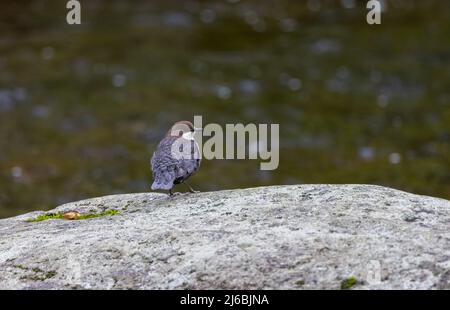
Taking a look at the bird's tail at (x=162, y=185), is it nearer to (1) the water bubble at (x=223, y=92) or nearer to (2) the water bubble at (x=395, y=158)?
(2) the water bubble at (x=395, y=158)

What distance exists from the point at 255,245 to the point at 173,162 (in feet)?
7.37

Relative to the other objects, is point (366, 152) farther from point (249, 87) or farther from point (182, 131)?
point (182, 131)

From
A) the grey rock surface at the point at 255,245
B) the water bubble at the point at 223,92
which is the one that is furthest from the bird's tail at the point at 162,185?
the water bubble at the point at 223,92

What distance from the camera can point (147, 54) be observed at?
75.7 feet

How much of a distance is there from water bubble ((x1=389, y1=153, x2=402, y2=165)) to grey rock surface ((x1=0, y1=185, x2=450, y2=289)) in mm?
9664

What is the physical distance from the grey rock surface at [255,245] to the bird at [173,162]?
0.64 metres

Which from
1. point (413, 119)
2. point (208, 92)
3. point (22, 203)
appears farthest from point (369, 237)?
point (208, 92)

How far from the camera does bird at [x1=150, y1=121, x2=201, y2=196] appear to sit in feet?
25.2

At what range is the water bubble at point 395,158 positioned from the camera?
16359 mm

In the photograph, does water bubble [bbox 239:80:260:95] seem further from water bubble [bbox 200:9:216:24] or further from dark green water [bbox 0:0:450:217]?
water bubble [bbox 200:9:216:24]

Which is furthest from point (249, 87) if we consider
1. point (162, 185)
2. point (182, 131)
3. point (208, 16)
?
point (162, 185)

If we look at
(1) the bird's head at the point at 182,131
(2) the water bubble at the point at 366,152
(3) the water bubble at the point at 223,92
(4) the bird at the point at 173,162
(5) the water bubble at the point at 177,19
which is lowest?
(4) the bird at the point at 173,162

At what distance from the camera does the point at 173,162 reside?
7.79m

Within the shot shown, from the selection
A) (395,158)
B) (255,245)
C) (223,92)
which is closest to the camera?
(255,245)
